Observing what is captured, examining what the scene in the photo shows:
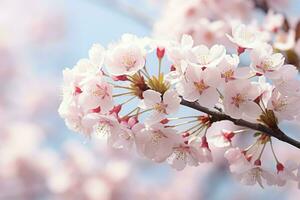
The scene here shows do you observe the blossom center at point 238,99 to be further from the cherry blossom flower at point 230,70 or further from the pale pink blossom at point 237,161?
the pale pink blossom at point 237,161

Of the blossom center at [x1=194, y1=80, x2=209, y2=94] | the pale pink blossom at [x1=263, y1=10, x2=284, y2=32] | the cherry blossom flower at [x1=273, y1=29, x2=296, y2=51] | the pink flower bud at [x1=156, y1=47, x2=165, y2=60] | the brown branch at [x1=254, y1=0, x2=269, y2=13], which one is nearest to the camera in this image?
the blossom center at [x1=194, y1=80, x2=209, y2=94]

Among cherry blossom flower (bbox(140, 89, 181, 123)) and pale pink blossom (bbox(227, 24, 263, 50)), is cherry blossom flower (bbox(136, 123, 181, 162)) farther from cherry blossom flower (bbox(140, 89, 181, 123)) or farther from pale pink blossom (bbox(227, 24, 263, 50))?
pale pink blossom (bbox(227, 24, 263, 50))

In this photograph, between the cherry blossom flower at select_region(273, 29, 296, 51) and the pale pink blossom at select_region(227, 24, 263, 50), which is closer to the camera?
the pale pink blossom at select_region(227, 24, 263, 50)

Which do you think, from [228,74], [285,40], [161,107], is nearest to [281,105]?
[228,74]

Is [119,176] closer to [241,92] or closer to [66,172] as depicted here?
[66,172]

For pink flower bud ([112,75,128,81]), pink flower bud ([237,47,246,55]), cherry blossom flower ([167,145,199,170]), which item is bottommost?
cherry blossom flower ([167,145,199,170])

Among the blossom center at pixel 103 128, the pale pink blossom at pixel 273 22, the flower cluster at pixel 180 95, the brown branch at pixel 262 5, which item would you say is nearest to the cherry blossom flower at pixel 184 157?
the flower cluster at pixel 180 95

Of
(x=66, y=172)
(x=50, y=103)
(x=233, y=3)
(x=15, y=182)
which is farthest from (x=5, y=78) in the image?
(x=233, y=3)

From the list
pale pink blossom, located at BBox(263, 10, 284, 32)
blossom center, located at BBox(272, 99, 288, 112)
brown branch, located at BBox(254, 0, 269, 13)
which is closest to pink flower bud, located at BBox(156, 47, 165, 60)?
blossom center, located at BBox(272, 99, 288, 112)
